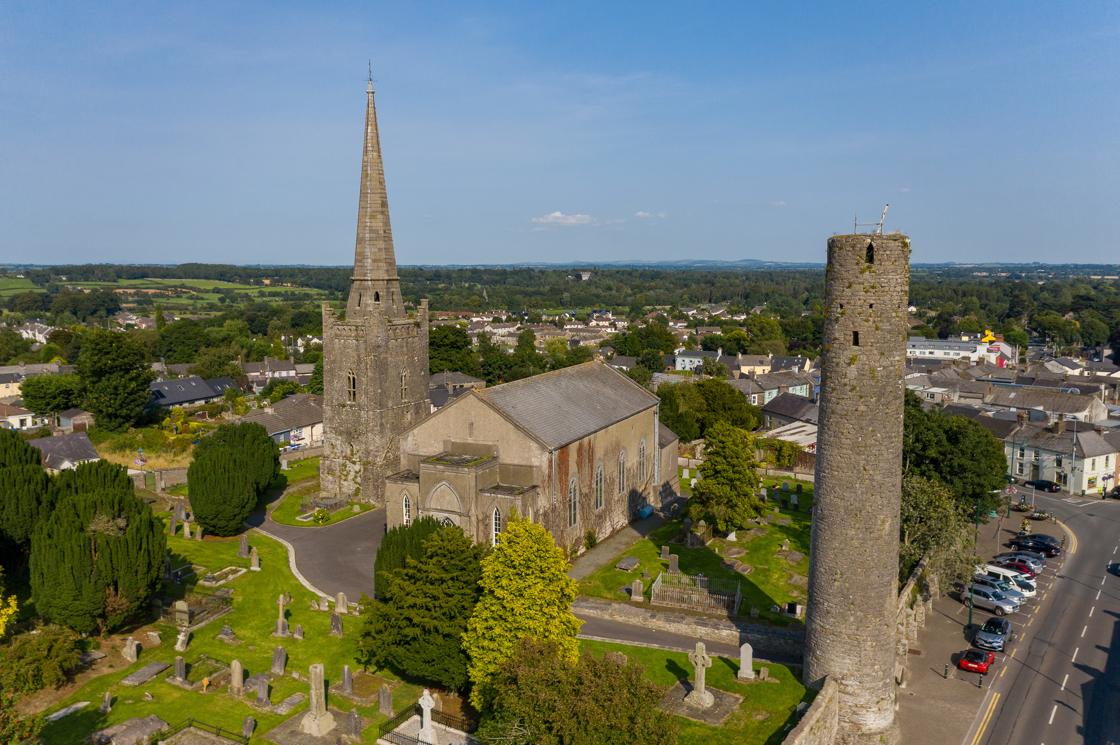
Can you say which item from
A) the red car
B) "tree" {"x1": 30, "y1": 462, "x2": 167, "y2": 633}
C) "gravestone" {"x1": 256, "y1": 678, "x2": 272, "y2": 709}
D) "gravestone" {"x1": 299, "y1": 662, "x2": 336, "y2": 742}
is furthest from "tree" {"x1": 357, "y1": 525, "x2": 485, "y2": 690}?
the red car

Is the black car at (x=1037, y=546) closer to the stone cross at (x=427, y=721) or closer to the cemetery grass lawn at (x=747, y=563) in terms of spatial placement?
the cemetery grass lawn at (x=747, y=563)

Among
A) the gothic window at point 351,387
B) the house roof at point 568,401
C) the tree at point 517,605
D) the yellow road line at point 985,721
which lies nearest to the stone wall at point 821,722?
the yellow road line at point 985,721

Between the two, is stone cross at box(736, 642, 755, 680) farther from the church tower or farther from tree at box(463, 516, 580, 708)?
the church tower

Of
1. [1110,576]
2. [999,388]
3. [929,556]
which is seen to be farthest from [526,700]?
[999,388]

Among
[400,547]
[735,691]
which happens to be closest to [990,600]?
[735,691]

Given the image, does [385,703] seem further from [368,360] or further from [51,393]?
[51,393]

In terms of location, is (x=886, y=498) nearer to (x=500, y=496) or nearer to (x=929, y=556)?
(x=929, y=556)
